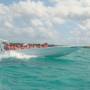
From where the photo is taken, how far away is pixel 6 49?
28.8 m

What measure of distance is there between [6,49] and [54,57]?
526 cm

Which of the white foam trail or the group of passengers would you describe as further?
the group of passengers

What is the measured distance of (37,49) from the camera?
28.0m

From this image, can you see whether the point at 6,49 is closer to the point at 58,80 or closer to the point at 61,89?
the point at 58,80

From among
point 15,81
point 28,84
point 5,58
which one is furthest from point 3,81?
point 5,58

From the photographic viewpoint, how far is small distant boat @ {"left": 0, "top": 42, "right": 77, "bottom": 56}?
2802 cm

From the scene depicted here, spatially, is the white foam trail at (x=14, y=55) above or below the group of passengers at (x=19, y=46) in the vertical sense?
below

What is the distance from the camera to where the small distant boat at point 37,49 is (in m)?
28.0

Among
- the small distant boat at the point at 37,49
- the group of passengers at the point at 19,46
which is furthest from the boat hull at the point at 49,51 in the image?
the group of passengers at the point at 19,46

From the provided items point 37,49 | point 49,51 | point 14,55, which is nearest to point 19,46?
point 14,55

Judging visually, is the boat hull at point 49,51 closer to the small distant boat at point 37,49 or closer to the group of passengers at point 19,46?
the small distant boat at point 37,49

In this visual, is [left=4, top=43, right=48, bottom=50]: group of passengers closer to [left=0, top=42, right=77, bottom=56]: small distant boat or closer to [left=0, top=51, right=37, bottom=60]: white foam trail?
[left=0, top=42, right=77, bottom=56]: small distant boat

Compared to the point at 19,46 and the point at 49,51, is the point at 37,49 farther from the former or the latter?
the point at 19,46

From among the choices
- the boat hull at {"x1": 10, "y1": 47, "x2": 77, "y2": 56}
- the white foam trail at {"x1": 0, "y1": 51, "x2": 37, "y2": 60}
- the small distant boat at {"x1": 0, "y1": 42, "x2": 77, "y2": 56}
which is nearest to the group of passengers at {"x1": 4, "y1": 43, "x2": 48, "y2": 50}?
the small distant boat at {"x1": 0, "y1": 42, "x2": 77, "y2": 56}
